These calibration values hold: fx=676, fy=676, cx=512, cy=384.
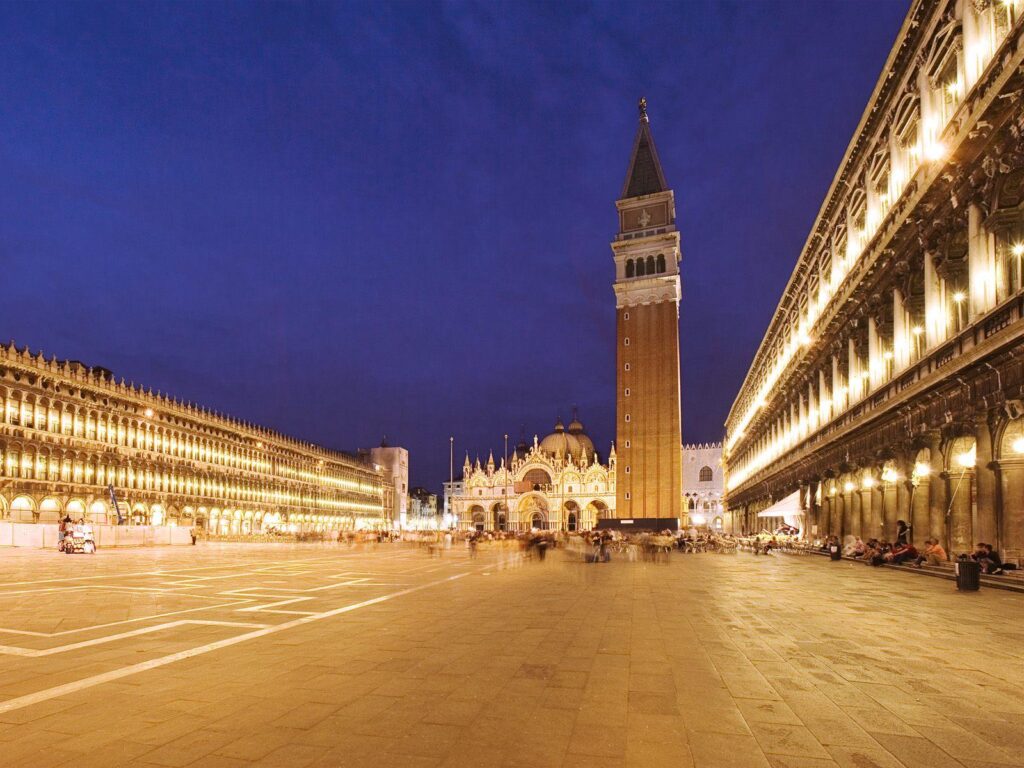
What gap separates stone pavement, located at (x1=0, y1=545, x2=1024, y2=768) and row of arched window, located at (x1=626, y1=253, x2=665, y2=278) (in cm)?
7959

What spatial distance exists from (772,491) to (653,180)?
199 feet

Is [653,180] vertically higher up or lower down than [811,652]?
higher up

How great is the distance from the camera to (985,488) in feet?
60.0

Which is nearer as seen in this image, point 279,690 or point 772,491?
point 279,690

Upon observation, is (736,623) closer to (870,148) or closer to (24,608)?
(24,608)

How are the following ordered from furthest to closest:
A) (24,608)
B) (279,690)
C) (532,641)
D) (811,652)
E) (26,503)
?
(26,503) < (24,608) < (532,641) < (811,652) < (279,690)

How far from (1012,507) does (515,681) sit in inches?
625

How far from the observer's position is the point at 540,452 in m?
132

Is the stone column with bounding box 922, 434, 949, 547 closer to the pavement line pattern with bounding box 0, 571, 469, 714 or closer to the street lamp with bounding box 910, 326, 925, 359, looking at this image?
the street lamp with bounding box 910, 326, 925, 359

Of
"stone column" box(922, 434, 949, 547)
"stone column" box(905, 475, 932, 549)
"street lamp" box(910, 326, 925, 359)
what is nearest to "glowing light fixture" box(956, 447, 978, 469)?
"stone column" box(922, 434, 949, 547)

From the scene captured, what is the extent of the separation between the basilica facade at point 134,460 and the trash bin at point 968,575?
6320cm

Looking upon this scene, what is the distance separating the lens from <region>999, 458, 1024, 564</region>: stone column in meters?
Answer: 17.1

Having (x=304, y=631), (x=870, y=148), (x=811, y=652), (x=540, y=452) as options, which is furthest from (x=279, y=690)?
(x=540, y=452)

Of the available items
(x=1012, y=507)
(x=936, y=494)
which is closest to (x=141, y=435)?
(x=936, y=494)
